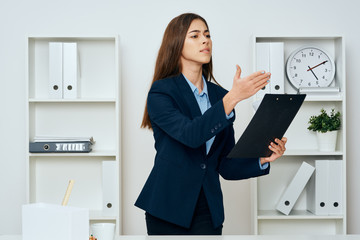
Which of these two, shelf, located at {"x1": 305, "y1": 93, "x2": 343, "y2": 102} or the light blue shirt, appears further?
shelf, located at {"x1": 305, "y1": 93, "x2": 343, "y2": 102}

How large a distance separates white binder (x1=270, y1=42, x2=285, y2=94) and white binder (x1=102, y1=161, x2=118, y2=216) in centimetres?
118

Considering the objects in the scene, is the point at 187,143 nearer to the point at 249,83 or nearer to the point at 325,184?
the point at 249,83

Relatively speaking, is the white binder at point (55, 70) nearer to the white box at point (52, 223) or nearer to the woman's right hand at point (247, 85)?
the woman's right hand at point (247, 85)

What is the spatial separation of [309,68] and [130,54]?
1.23 metres

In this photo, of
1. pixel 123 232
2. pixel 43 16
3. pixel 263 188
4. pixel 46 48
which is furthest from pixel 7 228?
pixel 263 188

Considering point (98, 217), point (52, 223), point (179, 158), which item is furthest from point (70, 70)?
point (52, 223)

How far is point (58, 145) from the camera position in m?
3.10

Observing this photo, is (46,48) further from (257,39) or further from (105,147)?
(257,39)

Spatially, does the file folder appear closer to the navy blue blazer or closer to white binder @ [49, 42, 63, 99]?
white binder @ [49, 42, 63, 99]

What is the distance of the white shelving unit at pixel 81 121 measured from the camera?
332 cm

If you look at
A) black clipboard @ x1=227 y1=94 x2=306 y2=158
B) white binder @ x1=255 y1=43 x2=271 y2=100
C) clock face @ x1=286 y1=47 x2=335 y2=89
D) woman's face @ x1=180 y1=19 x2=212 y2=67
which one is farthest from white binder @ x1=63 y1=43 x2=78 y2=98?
black clipboard @ x1=227 y1=94 x2=306 y2=158

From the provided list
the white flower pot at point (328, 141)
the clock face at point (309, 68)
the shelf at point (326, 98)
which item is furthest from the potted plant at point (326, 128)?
the clock face at point (309, 68)

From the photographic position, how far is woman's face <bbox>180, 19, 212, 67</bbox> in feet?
6.44

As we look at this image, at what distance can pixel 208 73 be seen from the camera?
84.4 inches
